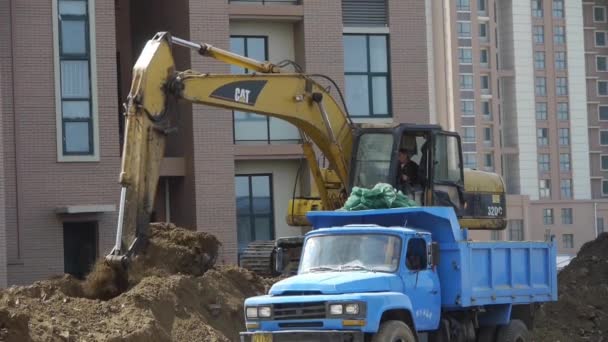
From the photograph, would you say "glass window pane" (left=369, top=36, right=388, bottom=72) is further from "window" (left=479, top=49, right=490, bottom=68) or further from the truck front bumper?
"window" (left=479, top=49, right=490, bottom=68)

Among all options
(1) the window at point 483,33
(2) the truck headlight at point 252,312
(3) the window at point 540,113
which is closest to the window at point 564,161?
(3) the window at point 540,113

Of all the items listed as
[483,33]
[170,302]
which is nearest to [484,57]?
[483,33]

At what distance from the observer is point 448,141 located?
2238 cm

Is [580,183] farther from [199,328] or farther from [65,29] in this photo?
[199,328]

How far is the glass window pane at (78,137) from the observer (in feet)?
110

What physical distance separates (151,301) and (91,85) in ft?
48.7

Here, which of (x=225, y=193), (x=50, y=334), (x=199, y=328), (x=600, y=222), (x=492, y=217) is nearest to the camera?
(x=50, y=334)

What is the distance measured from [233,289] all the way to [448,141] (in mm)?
4824

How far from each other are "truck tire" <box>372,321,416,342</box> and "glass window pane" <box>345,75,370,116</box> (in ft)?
71.1

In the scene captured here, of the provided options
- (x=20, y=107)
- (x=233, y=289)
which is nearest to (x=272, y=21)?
(x=20, y=107)

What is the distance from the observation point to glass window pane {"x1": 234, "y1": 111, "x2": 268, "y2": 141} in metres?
36.4

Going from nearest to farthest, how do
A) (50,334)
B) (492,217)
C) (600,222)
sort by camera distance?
1. (50,334)
2. (492,217)
3. (600,222)

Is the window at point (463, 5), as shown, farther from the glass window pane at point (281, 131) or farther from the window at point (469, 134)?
the glass window pane at point (281, 131)

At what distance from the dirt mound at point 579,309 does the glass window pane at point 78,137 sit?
13588 millimetres
